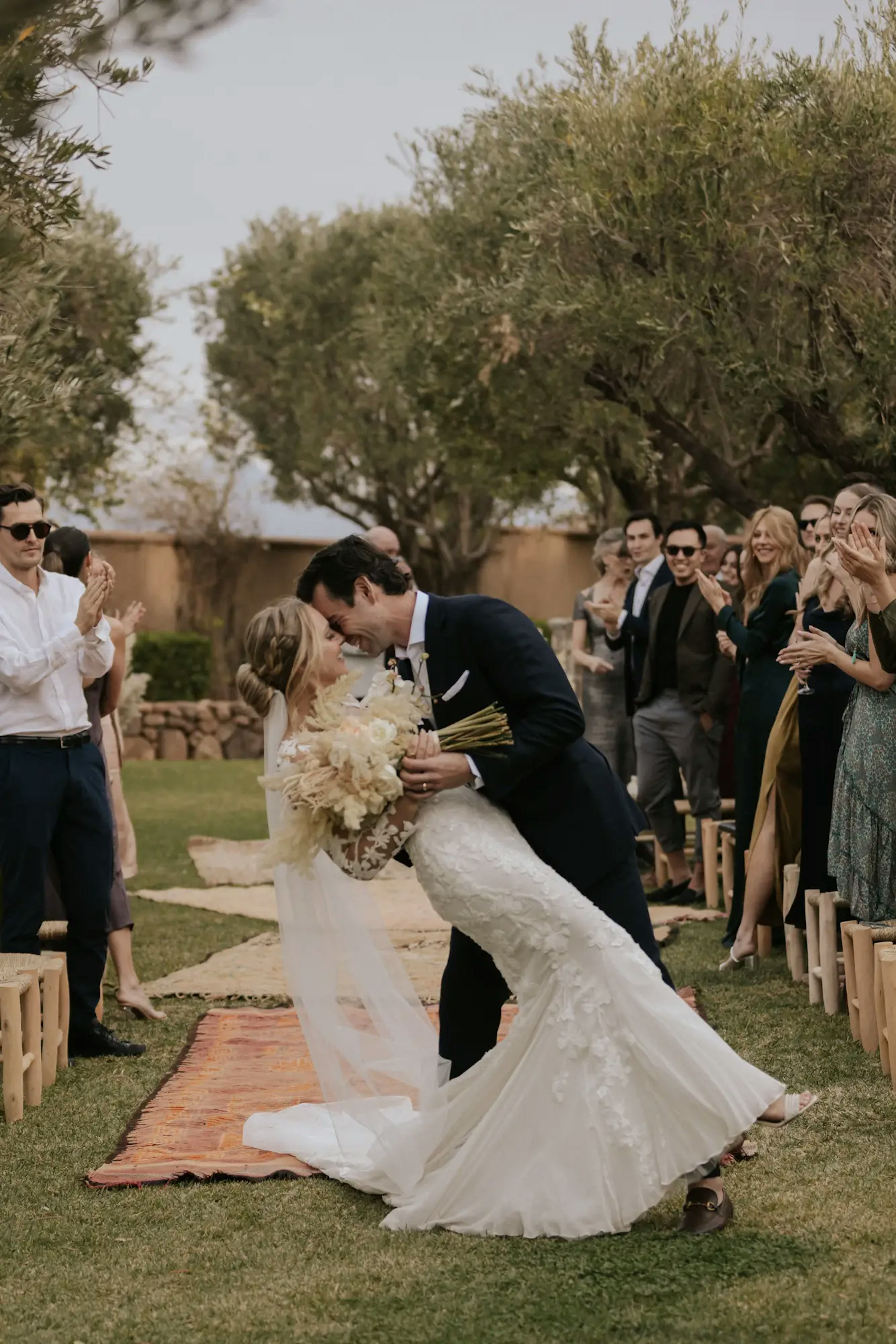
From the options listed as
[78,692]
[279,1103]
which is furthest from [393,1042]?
[78,692]

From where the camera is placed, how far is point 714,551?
10.5 metres

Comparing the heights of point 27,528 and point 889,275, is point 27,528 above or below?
below

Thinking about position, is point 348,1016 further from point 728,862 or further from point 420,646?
point 728,862

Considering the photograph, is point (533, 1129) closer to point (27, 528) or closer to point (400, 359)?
point (27, 528)

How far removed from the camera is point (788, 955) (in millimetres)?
7043

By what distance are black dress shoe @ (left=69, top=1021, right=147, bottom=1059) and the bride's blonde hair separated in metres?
1.89

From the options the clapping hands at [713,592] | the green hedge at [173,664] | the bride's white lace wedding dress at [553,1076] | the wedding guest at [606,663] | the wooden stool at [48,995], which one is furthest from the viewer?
the green hedge at [173,664]

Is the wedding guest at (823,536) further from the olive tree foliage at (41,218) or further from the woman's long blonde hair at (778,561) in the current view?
the olive tree foliage at (41,218)

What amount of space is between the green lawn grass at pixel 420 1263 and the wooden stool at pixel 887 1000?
0.07 m

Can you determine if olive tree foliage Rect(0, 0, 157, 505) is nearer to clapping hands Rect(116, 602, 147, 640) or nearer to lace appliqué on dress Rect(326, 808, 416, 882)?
clapping hands Rect(116, 602, 147, 640)

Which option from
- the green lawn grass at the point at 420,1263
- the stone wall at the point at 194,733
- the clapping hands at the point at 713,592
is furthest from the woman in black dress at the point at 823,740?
the stone wall at the point at 194,733

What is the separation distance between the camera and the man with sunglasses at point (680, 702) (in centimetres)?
887

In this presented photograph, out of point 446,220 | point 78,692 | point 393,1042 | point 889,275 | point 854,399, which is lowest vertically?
point 393,1042

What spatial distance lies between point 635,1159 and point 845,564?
2467 millimetres
